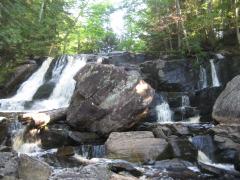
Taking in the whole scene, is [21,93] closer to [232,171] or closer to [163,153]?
[163,153]

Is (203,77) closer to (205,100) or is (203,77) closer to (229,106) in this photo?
(205,100)

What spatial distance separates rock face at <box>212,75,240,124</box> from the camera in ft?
40.3

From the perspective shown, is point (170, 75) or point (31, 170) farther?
point (170, 75)

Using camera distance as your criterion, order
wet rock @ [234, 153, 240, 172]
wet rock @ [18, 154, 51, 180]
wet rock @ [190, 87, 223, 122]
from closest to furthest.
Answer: wet rock @ [18, 154, 51, 180] < wet rock @ [234, 153, 240, 172] < wet rock @ [190, 87, 223, 122]

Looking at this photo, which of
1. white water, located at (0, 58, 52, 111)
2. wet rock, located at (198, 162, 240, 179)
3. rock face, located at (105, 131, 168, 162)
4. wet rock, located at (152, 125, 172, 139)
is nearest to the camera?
wet rock, located at (198, 162, 240, 179)

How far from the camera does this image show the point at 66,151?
1072 cm

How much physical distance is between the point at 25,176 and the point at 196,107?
10.7m

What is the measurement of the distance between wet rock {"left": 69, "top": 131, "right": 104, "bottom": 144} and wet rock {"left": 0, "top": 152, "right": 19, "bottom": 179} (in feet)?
18.6

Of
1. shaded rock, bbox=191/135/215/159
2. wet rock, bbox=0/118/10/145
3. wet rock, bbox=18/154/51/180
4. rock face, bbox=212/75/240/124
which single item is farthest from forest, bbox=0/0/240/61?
wet rock, bbox=18/154/51/180

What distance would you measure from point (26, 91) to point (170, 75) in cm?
774

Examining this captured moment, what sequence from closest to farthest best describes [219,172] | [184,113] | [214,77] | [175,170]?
[219,172], [175,170], [184,113], [214,77]

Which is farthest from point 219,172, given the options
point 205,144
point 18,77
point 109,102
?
point 18,77

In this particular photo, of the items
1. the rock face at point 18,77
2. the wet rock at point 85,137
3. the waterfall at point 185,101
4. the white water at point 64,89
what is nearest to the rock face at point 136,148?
the wet rock at point 85,137

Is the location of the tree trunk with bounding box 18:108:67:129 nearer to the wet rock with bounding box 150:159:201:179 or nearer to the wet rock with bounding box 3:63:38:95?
the wet rock with bounding box 150:159:201:179
